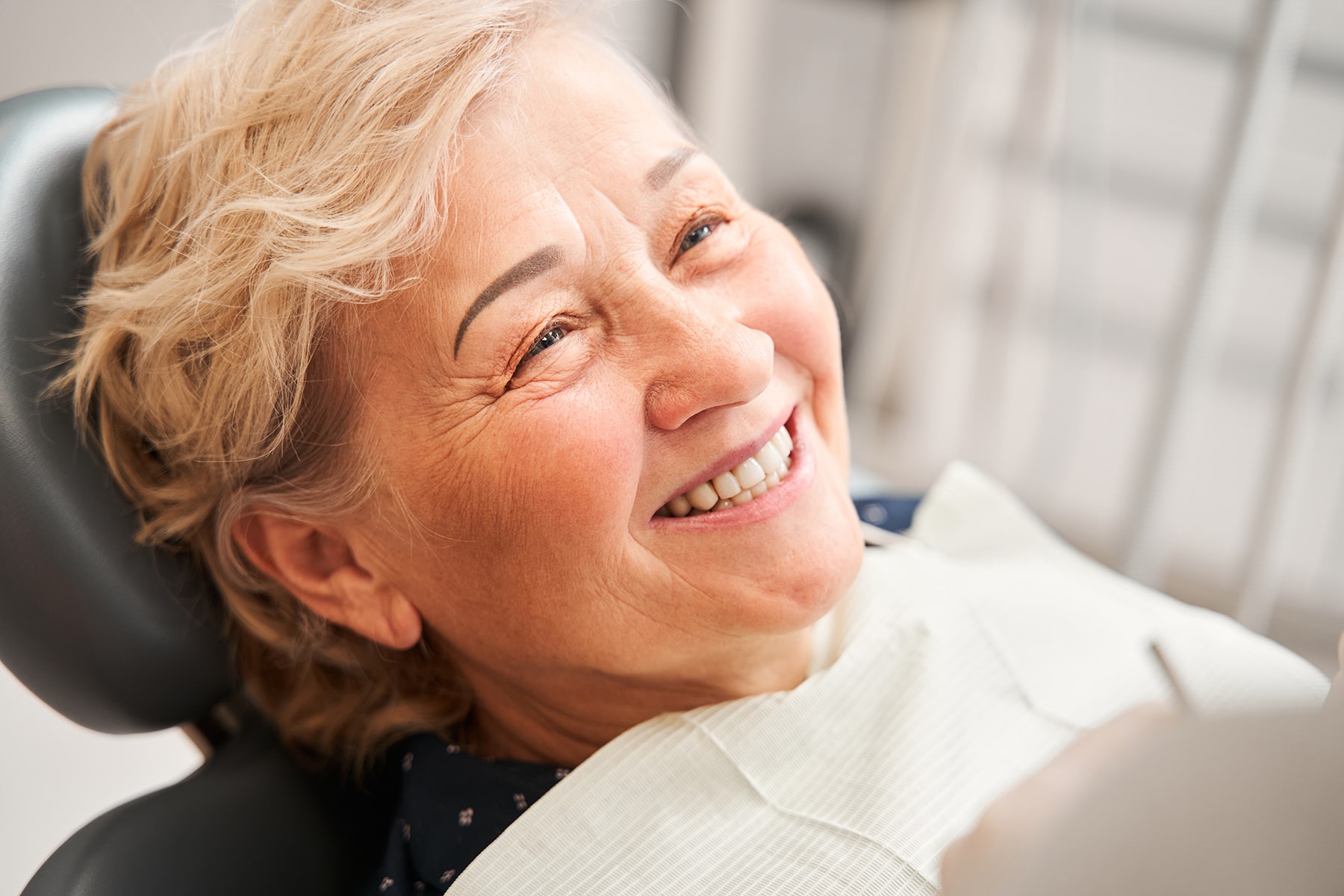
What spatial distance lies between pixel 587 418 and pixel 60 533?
534mm

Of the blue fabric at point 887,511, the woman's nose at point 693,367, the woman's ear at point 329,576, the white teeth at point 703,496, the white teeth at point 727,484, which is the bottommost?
the blue fabric at point 887,511

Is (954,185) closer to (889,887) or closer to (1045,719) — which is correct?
(1045,719)

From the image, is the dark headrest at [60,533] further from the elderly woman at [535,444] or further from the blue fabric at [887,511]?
the blue fabric at [887,511]

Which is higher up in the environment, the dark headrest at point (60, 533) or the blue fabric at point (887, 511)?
the dark headrest at point (60, 533)

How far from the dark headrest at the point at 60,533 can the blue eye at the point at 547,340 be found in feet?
1.57

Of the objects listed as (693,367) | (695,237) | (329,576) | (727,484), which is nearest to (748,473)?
(727,484)

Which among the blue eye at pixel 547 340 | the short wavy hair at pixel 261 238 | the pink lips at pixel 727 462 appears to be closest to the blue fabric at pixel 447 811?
the short wavy hair at pixel 261 238

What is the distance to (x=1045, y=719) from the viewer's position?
117cm

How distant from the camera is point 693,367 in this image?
96 cm

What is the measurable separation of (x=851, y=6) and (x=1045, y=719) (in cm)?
230

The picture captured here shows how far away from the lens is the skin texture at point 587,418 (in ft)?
3.10

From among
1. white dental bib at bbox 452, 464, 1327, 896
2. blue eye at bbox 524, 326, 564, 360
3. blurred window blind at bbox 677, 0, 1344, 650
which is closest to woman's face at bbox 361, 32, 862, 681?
blue eye at bbox 524, 326, 564, 360

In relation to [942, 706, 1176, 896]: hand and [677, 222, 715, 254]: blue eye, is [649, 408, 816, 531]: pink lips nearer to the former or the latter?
[677, 222, 715, 254]: blue eye

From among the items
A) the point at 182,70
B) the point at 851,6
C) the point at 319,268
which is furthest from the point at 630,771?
the point at 851,6
